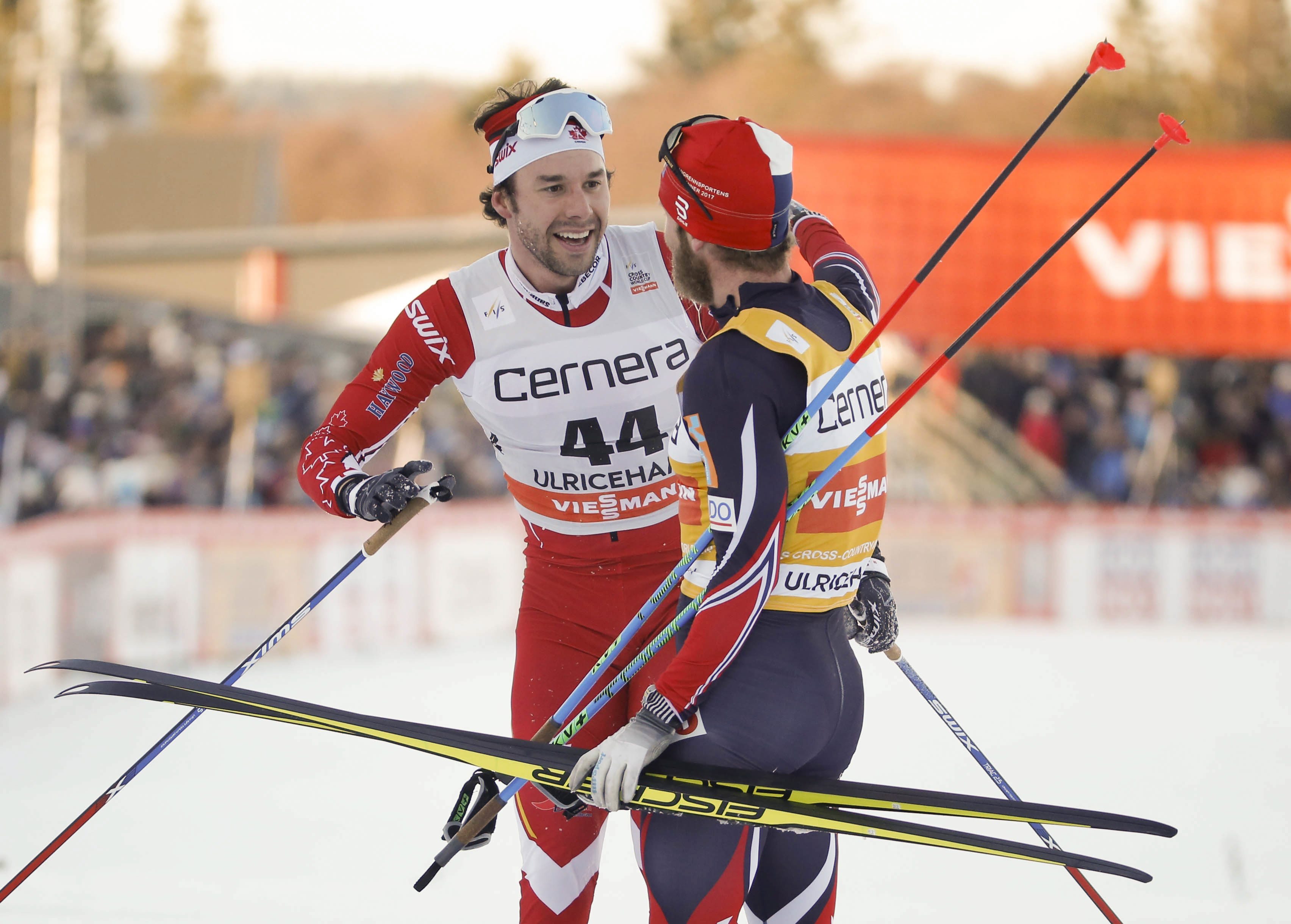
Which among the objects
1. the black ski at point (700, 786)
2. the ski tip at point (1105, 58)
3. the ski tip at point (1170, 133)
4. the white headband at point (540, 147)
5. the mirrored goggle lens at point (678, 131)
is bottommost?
the black ski at point (700, 786)

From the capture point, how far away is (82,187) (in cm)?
3812

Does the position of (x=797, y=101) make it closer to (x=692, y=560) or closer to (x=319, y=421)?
(x=319, y=421)

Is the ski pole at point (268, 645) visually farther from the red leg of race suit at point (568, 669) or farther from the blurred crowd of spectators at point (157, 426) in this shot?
the blurred crowd of spectators at point (157, 426)

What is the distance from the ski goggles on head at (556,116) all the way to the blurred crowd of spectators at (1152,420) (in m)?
12.0

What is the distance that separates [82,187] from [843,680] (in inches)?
1575

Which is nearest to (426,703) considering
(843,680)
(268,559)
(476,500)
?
(268,559)

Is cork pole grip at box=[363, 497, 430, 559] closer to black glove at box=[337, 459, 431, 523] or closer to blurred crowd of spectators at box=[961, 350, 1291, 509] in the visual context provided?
black glove at box=[337, 459, 431, 523]

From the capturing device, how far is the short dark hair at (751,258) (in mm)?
2732

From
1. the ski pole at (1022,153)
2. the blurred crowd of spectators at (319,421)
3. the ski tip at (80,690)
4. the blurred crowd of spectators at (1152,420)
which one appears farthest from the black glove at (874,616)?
the blurred crowd of spectators at (1152,420)

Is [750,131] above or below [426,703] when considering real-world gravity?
above

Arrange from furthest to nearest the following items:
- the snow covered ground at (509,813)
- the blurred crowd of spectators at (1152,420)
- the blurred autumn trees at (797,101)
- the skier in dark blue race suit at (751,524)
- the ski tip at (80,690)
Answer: the blurred autumn trees at (797,101) < the blurred crowd of spectators at (1152,420) < the snow covered ground at (509,813) < the ski tip at (80,690) < the skier in dark blue race suit at (751,524)

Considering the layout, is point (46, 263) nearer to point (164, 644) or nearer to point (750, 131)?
point (164, 644)

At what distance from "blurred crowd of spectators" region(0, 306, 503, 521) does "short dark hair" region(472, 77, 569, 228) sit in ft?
29.2

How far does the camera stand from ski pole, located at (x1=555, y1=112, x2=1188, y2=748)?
2.68 meters
